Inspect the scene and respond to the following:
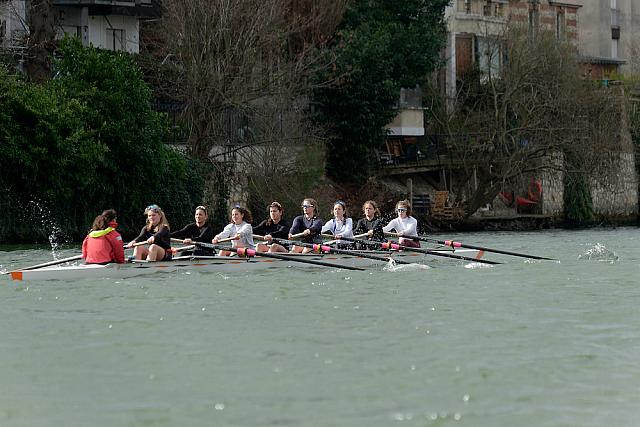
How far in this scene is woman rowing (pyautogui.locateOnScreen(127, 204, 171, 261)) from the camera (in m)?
21.5

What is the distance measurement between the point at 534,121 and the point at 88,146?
765 inches

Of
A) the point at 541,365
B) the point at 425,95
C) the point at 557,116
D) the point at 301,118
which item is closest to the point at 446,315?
the point at 541,365

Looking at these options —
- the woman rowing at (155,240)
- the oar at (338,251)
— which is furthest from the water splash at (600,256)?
the woman rowing at (155,240)

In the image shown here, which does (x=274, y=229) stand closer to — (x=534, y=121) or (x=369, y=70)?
(x=369, y=70)

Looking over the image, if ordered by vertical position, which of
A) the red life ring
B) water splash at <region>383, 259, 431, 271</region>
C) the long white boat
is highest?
the red life ring

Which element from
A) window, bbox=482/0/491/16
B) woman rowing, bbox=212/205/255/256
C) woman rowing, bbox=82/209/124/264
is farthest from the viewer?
window, bbox=482/0/491/16

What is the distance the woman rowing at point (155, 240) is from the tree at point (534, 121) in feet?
85.9

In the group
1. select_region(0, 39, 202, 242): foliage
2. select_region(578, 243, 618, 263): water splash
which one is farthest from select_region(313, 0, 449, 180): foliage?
select_region(578, 243, 618, 263): water splash

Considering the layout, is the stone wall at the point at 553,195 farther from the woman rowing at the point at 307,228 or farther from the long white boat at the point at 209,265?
the woman rowing at the point at 307,228

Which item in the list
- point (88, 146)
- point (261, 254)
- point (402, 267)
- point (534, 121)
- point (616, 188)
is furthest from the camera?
point (616, 188)

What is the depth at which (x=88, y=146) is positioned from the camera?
3297 cm

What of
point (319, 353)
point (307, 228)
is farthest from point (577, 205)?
point (319, 353)

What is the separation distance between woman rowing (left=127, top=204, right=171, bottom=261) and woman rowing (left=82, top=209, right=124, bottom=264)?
22.2 inches

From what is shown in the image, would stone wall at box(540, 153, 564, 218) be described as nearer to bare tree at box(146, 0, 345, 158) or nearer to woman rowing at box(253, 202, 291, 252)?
bare tree at box(146, 0, 345, 158)
